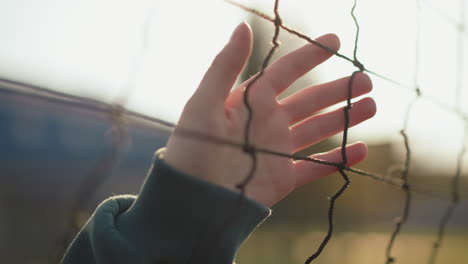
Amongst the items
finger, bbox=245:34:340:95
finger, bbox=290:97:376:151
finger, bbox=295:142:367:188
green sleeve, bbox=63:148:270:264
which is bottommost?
green sleeve, bbox=63:148:270:264

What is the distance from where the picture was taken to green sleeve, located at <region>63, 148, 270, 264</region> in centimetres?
61

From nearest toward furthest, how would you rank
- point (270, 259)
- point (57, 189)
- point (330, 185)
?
point (270, 259) < point (57, 189) < point (330, 185)

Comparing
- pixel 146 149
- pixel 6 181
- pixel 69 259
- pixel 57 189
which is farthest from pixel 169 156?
pixel 146 149

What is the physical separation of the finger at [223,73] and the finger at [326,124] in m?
0.17

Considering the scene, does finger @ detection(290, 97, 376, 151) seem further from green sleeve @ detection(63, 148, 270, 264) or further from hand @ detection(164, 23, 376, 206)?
green sleeve @ detection(63, 148, 270, 264)

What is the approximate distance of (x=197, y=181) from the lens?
0.60 metres

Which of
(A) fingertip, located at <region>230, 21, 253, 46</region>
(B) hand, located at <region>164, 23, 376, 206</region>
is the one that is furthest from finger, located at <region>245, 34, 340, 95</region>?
(A) fingertip, located at <region>230, 21, 253, 46</region>

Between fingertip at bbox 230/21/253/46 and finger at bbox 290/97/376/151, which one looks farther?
finger at bbox 290/97/376/151

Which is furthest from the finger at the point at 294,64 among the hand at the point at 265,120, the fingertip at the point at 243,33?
the fingertip at the point at 243,33

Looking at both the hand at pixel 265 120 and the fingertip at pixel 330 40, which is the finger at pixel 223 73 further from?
the fingertip at pixel 330 40

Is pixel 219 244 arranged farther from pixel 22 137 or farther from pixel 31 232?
pixel 22 137

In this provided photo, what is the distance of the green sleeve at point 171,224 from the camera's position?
1.99 feet

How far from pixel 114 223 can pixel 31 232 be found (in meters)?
5.43

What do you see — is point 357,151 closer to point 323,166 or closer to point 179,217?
point 323,166
